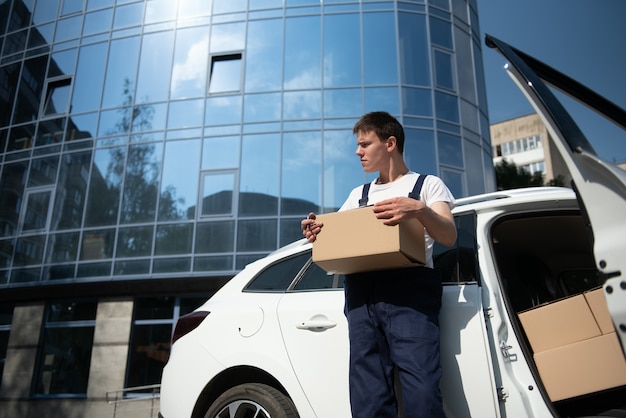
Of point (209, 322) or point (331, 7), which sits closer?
point (209, 322)

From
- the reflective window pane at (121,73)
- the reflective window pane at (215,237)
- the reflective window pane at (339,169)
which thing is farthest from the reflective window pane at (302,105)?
the reflective window pane at (121,73)

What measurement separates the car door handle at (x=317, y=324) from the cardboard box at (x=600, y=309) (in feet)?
4.27

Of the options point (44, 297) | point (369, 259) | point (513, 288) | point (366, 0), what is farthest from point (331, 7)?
point (369, 259)

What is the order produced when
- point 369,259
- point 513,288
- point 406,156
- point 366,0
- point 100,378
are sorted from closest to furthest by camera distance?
1. point 369,259
2. point 513,288
3. point 100,378
4. point 406,156
5. point 366,0

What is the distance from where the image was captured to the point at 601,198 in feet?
5.27

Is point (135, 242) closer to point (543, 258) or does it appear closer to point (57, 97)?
point (57, 97)

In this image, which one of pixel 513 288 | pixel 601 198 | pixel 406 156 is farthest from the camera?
pixel 406 156

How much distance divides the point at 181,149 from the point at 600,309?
1196cm

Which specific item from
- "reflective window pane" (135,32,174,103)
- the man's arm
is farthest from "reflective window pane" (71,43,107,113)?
the man's arm

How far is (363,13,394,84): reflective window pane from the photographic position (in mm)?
12992

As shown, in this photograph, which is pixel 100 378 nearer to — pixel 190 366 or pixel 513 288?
pixel 190 366

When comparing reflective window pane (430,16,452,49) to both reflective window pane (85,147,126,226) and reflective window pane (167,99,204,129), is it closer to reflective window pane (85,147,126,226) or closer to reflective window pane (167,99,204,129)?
reflective window pane (167,99,204,129)

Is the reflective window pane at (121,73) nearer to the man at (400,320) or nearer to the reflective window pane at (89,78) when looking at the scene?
the reflective window pane at (89,78)

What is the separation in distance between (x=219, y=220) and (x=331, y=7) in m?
6.87
